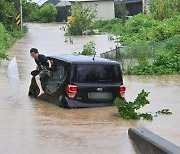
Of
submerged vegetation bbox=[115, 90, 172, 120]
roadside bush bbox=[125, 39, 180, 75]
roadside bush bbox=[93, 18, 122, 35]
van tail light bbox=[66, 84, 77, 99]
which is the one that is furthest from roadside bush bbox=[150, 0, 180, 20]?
submerged vegetation bbox=[115, 90, 172, 120]

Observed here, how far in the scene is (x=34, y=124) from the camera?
11789mm

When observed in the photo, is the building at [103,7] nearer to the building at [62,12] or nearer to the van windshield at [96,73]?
the building at [62,12]

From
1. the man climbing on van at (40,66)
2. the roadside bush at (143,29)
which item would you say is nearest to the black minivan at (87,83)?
the man climbing on van at (40,66)

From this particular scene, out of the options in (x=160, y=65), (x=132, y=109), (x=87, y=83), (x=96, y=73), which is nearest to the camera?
(x=132, y=109)

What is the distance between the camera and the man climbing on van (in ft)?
48.4

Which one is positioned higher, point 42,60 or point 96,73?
point 42,60

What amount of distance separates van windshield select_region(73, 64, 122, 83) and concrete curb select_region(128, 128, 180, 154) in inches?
143

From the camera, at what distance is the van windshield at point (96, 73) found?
1365 centimetres

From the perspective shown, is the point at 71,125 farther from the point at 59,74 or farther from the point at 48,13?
the point at 48,13

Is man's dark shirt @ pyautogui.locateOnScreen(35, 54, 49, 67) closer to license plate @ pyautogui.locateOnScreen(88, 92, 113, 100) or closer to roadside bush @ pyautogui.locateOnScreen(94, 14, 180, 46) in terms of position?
license plate @ pyautogui.locateOnScreen(88, 92, 113, 100)

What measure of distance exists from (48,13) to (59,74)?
63.0 meters

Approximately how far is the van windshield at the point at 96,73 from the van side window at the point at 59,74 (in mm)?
499

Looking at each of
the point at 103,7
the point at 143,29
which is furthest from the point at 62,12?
the point at 143,29

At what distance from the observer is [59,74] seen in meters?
14.2
